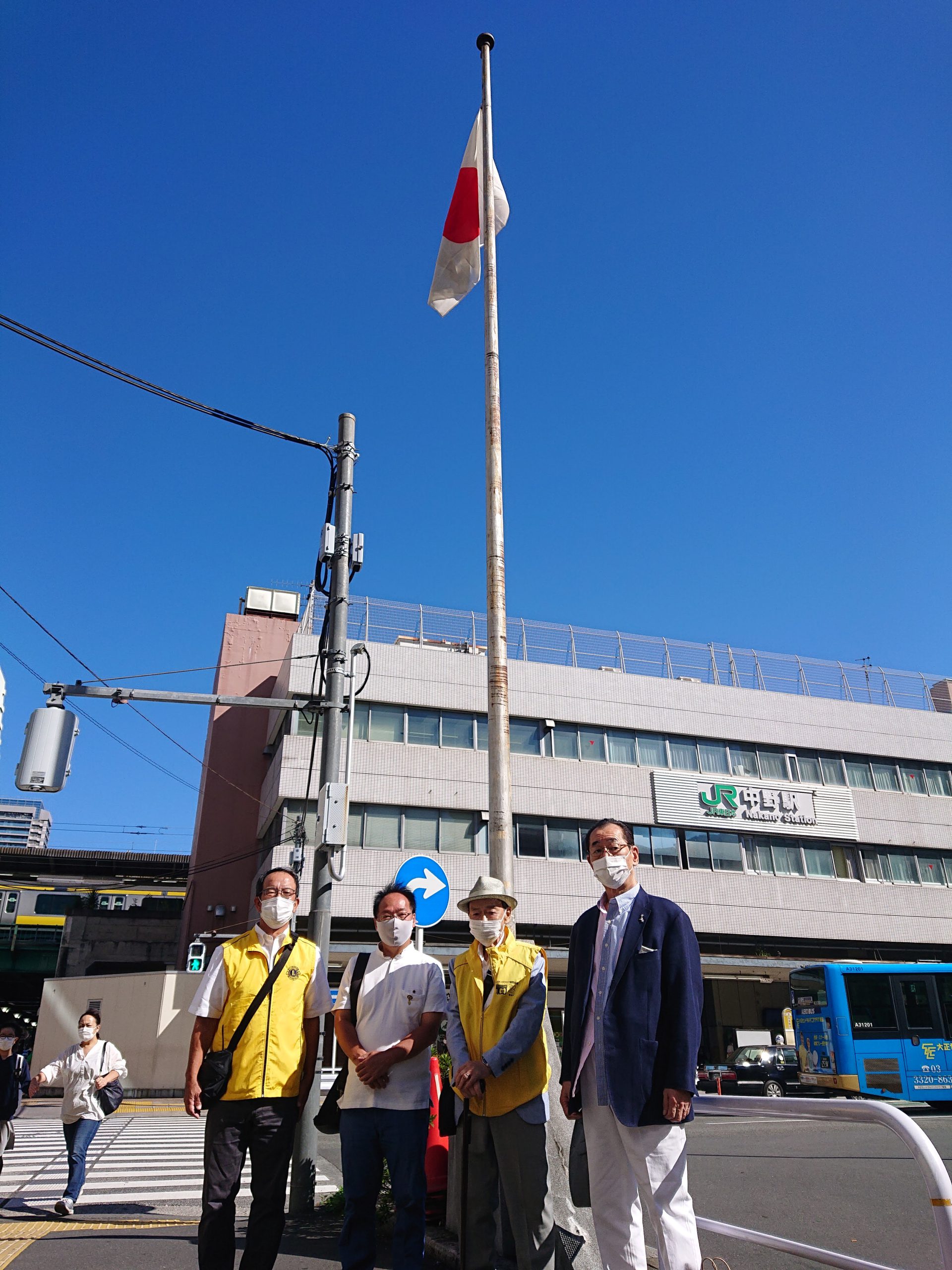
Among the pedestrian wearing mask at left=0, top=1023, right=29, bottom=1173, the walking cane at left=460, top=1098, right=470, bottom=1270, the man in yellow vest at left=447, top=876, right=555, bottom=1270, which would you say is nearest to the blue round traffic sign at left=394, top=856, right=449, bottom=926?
the pedestrian wearing mask at left=0, top=1023, right=29, bottom=1173

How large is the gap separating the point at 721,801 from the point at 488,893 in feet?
94.6

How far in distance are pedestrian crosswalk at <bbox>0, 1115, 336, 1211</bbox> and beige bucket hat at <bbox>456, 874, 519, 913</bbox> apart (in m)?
3.85

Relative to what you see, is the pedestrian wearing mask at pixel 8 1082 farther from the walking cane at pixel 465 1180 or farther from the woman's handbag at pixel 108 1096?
the walking cane at pixel 465 1180

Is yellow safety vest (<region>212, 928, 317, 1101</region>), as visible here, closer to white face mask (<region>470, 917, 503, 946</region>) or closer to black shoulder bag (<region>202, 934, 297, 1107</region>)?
black shoulder bag (<region>202, 934, 297, 1107</region>)

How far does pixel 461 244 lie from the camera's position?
12.1 m

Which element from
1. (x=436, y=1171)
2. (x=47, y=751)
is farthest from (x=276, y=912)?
(x=47, y=751)

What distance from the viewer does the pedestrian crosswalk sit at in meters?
8.22

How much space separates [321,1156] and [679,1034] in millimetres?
9450

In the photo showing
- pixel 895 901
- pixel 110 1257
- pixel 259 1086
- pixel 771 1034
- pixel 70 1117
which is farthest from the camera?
pixel 895 901

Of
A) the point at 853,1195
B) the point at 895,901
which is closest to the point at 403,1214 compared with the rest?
the point at 853,1195

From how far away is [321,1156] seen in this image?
11.5 m

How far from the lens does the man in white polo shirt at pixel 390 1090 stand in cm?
420

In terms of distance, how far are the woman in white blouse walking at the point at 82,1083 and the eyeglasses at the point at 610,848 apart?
588 cm

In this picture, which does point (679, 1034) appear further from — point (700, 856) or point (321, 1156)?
point (700, 856)
